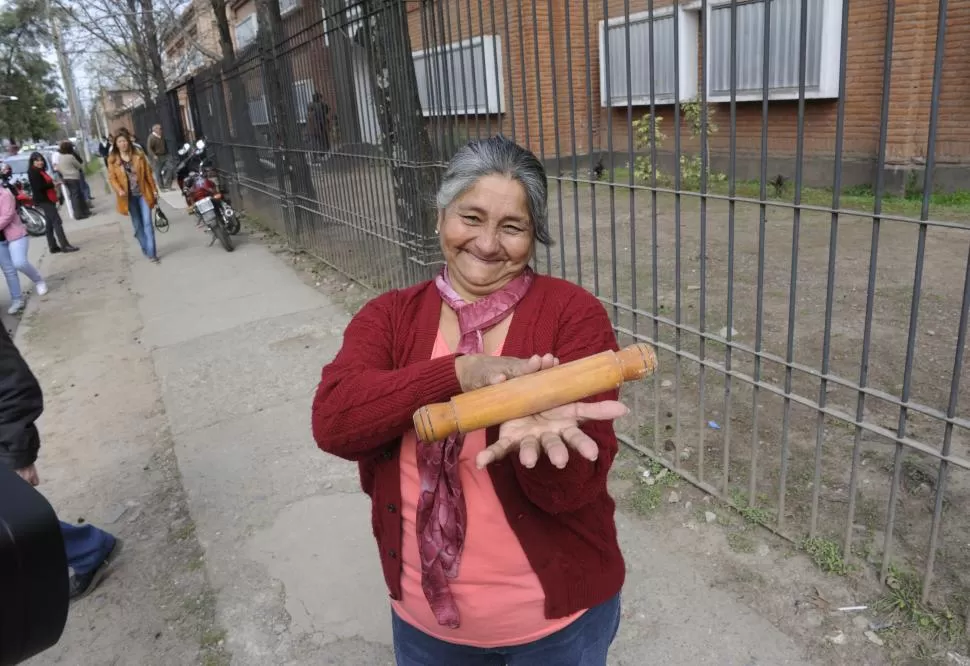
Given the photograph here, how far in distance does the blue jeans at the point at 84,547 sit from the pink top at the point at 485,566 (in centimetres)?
230

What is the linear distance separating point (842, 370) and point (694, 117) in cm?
655

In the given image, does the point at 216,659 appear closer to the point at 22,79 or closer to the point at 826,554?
the point at 826,554

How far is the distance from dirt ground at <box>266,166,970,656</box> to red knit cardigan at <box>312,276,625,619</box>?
3.74 feet

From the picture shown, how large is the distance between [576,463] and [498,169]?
689 mm

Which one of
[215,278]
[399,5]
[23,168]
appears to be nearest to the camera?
[399,5]

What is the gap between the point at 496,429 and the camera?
5.05 ft

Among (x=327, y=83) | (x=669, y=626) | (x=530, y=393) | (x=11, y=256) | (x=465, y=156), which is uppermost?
(x=327, y=83)

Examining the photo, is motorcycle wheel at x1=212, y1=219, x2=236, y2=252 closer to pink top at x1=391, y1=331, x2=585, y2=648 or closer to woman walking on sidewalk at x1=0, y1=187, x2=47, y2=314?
woman walking on sidewalk at x1=0, y1=187, x2=47, y2=314

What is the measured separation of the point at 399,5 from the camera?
16.3 ft

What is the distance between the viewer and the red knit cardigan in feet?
4.80

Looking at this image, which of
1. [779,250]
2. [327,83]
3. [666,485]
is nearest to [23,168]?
[327,83]

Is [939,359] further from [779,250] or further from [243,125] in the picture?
[243,125]

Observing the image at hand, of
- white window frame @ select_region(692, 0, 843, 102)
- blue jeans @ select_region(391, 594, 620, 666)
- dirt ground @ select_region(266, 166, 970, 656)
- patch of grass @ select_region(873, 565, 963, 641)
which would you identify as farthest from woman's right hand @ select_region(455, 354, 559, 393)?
white window frame @ select_region(692, 0, 843, 102)

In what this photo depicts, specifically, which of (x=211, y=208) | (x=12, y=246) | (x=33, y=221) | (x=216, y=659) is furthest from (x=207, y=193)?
(x=216, y=659)
